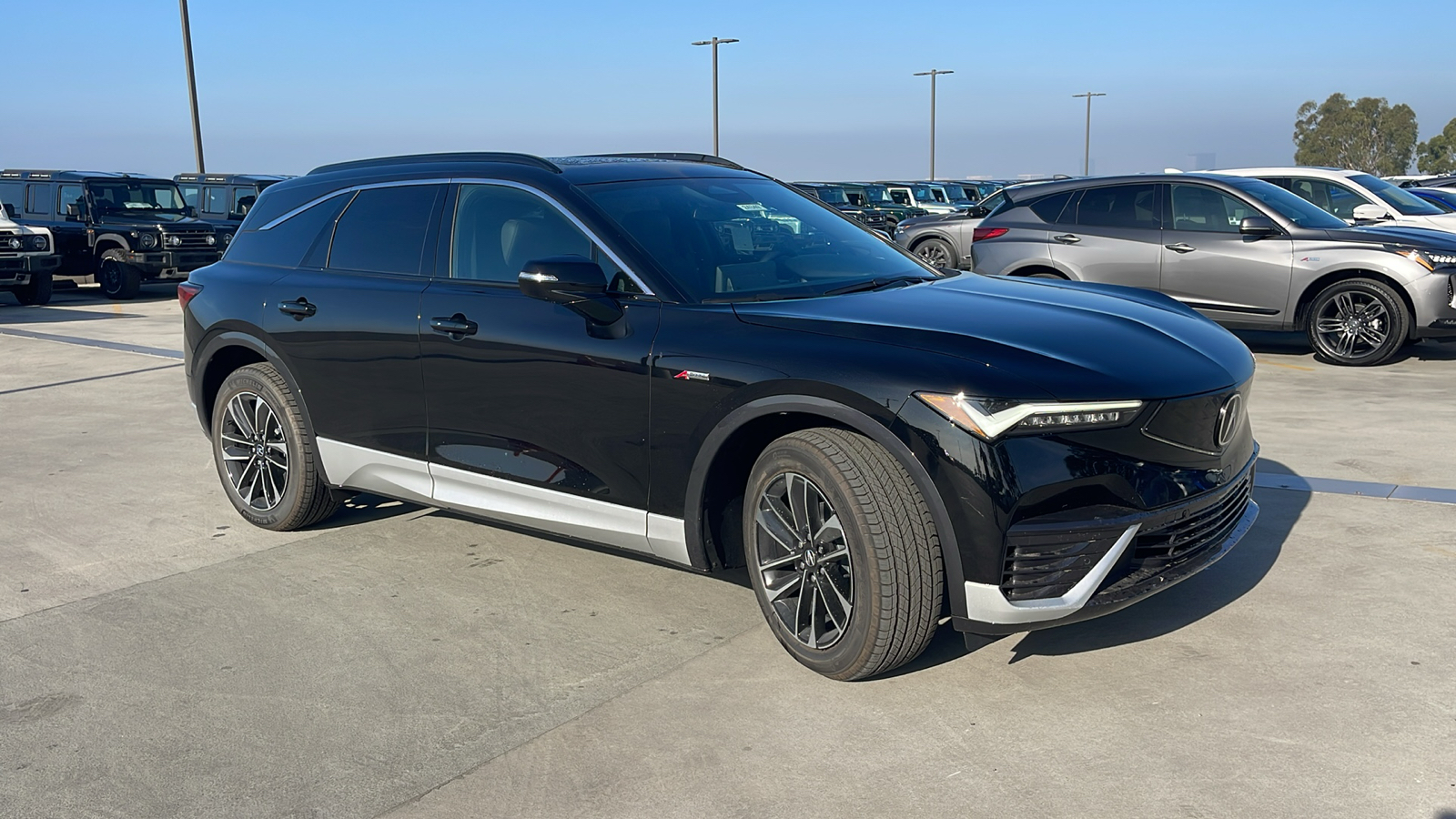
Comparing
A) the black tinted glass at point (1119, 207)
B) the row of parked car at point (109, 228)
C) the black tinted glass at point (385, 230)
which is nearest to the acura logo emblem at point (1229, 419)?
the black tinted glass at point (385, 230)

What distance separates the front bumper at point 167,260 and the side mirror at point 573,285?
1709 cm

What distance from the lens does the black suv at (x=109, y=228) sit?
1969 centimetres

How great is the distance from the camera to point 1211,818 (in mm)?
3064

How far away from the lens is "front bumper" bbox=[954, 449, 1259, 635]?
3564 millimetres

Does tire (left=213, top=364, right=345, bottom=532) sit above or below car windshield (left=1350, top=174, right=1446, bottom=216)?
below

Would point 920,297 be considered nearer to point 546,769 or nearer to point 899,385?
point 899,385

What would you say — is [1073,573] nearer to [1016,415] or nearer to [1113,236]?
[1016,415]

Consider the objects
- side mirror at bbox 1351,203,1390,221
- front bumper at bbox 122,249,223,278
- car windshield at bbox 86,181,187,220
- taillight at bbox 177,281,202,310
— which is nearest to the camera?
taillight at bbox 177,281,202,310

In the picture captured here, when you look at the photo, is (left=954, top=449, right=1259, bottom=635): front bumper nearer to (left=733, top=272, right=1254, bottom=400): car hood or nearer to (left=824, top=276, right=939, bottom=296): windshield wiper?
(left=733, top=272, right=1254, bottom=400): car hood

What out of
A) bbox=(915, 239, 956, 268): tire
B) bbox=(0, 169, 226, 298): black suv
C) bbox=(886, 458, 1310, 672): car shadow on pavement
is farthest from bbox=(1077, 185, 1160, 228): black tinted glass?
bbox=(0, 169, 226, 298): black suv

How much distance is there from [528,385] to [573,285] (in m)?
0.51

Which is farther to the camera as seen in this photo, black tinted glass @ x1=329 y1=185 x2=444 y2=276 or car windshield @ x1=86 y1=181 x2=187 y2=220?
car windshield @ x1=86 y1=181 x2=187 y2=220

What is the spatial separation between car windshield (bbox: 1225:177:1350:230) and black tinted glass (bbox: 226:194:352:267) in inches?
322

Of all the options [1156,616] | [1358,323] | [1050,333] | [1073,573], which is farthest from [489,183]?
[1358,323]
